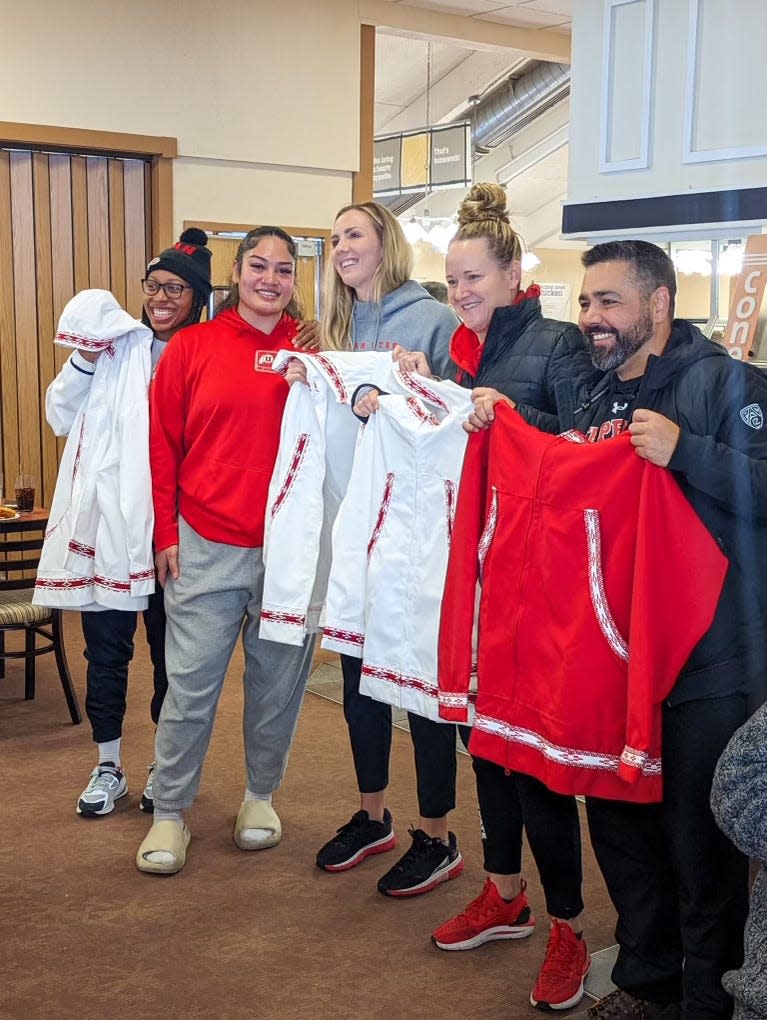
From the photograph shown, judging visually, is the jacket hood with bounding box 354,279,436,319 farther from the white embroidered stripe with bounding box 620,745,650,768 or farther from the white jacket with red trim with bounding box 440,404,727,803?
the white embroidered stripe with bounding box 620,745,650,768

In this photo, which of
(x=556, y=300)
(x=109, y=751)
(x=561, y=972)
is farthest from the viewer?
(x=556, y=300)

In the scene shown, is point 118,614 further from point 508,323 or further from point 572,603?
point 572,603

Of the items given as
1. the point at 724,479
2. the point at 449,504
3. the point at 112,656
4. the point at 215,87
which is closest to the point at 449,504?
the point at 449,504

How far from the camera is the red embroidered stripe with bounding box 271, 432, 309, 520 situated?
2906 mm

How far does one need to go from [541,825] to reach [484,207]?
1.41m

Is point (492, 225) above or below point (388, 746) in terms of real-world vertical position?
above

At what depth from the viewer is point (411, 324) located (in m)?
2.90

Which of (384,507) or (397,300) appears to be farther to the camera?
(397,300)

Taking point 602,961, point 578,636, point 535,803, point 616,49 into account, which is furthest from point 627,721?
point 616,49

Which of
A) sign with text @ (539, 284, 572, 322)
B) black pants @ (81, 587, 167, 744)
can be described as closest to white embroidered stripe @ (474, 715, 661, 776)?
black pants @ (81, 587, 167, 744)

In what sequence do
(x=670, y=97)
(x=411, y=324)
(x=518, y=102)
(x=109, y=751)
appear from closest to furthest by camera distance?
(x=411, y=324) < (x=670, y=97) < (x=109, y=751) < (x=518, y=102)

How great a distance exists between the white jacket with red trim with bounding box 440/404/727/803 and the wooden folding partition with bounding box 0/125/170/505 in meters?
4.31

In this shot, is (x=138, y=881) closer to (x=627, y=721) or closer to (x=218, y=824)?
(x=218, y=824)

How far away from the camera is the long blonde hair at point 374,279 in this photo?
9.52ft
